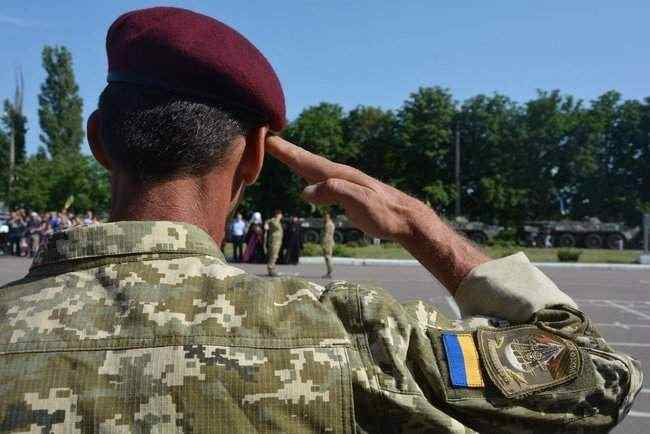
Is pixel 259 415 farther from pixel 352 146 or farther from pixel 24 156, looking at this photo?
pixel 352 146

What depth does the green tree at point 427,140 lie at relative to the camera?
56000mm

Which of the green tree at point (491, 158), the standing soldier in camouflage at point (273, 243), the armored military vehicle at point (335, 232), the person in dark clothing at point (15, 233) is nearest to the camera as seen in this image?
the standing soldier in camouflage at point (273, 243)

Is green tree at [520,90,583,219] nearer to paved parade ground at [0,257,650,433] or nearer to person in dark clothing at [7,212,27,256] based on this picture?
paved parade ground at [0,257,650,433]

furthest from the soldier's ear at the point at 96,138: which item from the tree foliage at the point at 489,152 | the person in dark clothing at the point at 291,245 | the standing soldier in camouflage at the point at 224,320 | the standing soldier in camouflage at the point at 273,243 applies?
the tree foliage at the point at 489,152

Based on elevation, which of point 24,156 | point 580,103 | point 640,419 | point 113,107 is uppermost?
point 580,103

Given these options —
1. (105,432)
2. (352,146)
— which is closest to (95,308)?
(105,432)

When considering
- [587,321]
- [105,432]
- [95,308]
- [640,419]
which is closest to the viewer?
[105,432]

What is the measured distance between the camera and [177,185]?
4.52 feet

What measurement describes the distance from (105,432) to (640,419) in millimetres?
4916

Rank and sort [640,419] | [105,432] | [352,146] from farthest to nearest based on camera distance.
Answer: [352,146] → [640,419] → [105,432]

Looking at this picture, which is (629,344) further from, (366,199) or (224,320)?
(224,320)

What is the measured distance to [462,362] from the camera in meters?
1.27

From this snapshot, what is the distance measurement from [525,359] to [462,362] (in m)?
0.14

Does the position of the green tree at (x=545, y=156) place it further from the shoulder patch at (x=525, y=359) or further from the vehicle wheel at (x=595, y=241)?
the shoulder patch at (x=525, y=359)
